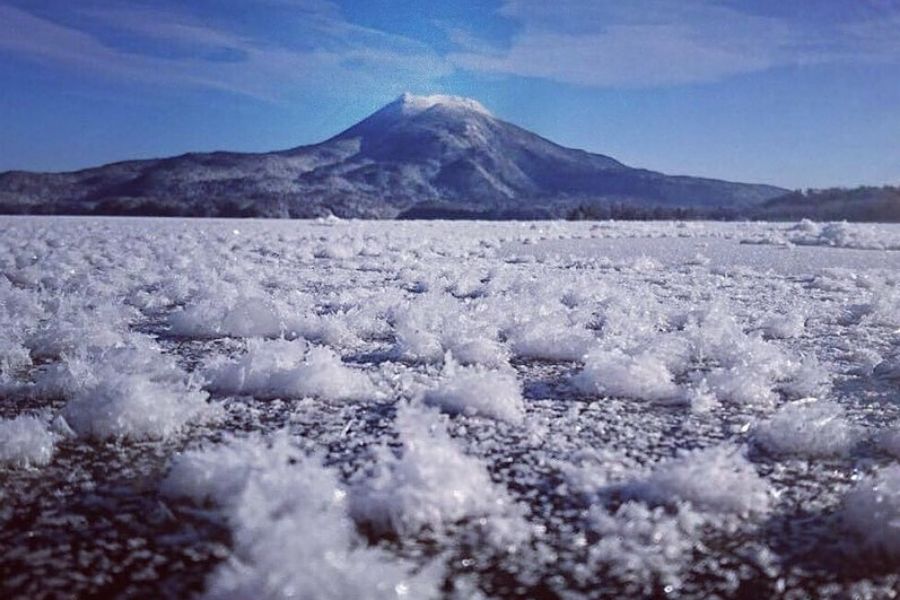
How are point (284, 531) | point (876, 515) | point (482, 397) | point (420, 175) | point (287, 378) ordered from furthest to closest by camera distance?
1. point (420, 175)
2. point (287, 378)
3. point (482, 397)
4. point (876, 515)
5. point (284, 531)

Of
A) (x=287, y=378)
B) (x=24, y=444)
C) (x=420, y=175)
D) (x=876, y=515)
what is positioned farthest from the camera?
(x=420, y=175)

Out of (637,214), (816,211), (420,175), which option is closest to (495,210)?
(637,214)

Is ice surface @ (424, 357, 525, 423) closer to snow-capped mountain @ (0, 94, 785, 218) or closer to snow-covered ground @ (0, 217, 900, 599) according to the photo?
snow-covered ground @ (0, 217, 900, 599)

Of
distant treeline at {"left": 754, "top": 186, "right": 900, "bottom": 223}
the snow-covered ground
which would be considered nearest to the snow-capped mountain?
distant treeline at {"left": 754, "top": 186, "right": 900, "bottom": 223}

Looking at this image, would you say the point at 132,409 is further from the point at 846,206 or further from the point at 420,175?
the point at 420,175

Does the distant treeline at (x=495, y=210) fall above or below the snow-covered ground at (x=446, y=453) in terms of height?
above

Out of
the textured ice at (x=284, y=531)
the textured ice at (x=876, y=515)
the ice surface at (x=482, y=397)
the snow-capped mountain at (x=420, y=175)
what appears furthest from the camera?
the snow-capped mountain at (x=420, y=175)

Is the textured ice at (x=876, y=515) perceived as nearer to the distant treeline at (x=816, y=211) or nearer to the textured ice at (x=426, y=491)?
the textured ice at (x=426, y=491)

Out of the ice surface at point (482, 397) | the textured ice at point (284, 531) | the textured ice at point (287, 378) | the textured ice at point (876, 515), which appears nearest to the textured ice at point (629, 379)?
the ice surface at point (482, 397)
